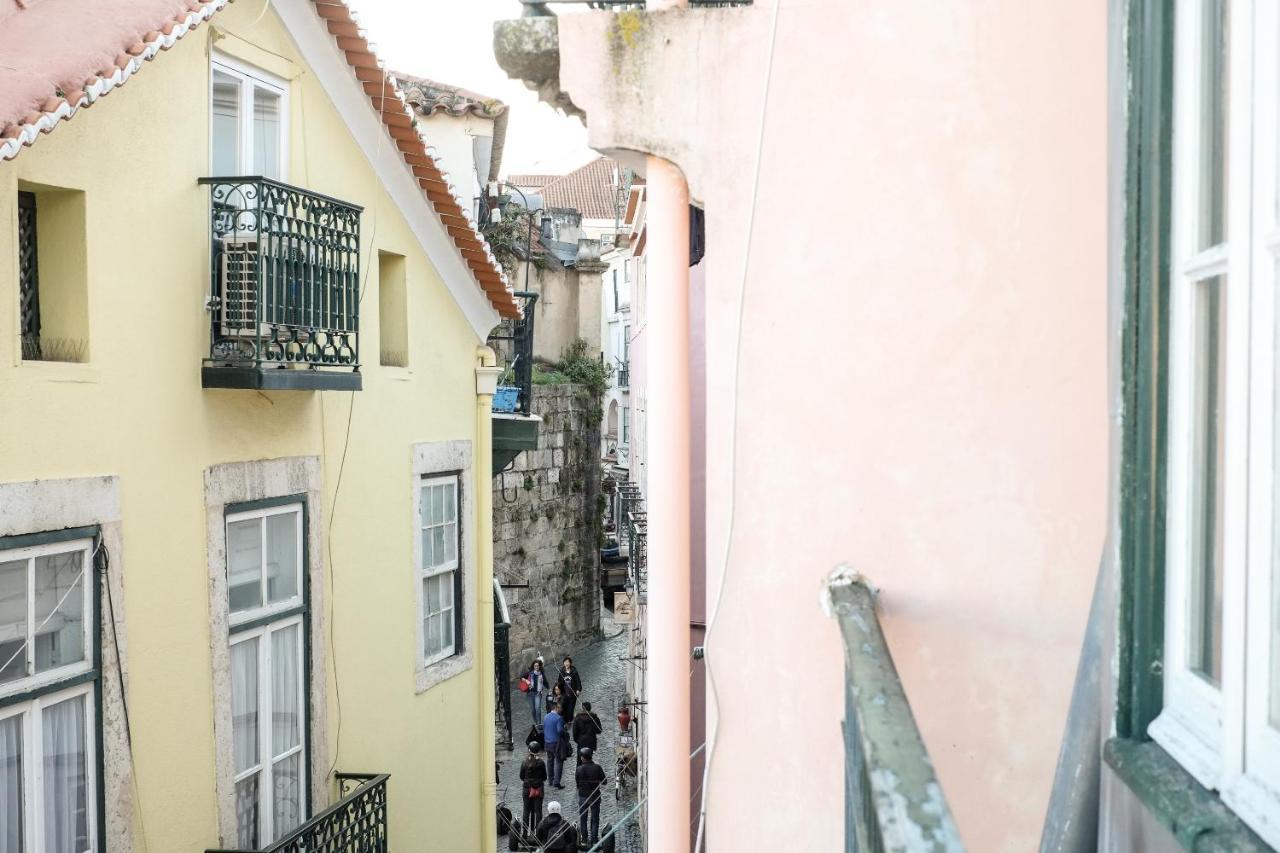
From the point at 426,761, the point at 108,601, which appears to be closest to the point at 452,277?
the point at 426,761

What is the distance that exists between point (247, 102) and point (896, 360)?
577 centimetres

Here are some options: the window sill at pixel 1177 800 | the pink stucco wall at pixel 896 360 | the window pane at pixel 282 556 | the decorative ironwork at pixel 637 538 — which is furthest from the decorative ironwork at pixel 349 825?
the window sill at pixel 1177 800

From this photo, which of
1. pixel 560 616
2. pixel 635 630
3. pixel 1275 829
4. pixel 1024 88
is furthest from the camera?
pixel 560 616

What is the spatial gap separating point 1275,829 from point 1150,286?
0.82 m

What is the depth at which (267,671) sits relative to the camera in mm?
7746

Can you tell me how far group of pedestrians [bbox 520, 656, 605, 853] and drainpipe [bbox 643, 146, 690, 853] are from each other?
29.0 ft

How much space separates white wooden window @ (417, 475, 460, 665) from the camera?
33.3 feet

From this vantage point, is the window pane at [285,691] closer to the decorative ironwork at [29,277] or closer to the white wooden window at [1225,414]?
the decorative ironwork at [29,277]

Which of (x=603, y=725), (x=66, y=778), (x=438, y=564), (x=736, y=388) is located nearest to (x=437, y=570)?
(x=438, y=564)

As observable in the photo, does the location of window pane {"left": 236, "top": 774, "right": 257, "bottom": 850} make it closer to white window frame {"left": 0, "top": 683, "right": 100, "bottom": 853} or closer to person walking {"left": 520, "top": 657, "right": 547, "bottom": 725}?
white window frame {"left": 0, "top": 683, "right": 100, "bottom": 853}

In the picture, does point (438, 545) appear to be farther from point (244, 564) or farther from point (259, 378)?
point (259, 378)

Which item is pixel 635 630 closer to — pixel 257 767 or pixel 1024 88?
pixel 257 767

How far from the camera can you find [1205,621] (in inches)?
70.2

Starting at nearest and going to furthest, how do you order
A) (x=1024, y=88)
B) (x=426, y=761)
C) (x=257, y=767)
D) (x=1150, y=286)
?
1. (x=1150, y=286)
2. (x=1024, y=88)
3. (x=257, y=767)
4. (x=426, y=761)
